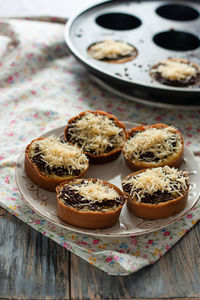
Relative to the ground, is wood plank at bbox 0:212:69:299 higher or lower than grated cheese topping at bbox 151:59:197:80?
lower

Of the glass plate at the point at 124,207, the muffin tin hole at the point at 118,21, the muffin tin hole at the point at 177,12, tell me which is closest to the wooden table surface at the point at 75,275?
the glass plate at the point at 124,207

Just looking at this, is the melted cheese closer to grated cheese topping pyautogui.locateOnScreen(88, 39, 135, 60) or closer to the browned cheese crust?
the browned cheese crust

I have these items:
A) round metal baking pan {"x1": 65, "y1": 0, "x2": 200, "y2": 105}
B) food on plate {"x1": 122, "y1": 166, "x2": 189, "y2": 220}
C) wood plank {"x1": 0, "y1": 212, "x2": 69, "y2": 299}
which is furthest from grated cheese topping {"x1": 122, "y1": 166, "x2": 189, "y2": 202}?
round metal baking pan {"x1": 65, "y1": 0, "x2": 200, "y2": 105}

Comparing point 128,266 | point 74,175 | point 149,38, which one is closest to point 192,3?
point 149,38

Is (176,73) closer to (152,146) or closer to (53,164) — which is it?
(152,146)

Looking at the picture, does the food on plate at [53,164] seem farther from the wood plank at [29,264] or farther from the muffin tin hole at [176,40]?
the muffin tin hole at [176,40]

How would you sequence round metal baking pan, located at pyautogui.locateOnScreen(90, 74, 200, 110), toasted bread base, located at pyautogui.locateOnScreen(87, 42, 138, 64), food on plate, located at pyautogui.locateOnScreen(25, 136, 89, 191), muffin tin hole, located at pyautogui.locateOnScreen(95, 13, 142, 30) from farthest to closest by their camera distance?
muffin tin hole, located at pyautogui.locateOnScreen(95, 13, 142, 30) → toasted bread base, located at pyautogui.locateOnScreen(87, 42, 138, 64) → round metal baking pan, located at pyautogui.locateOnScreen(90, 74, 200, 110) → food on plate, located at pyautogui.locateOnScreen(25, 136, 89, 191)

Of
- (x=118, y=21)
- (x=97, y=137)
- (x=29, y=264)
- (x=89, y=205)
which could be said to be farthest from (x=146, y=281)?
(x=118, y=21)

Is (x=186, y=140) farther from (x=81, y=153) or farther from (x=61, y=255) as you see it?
(x=61, y=255)
